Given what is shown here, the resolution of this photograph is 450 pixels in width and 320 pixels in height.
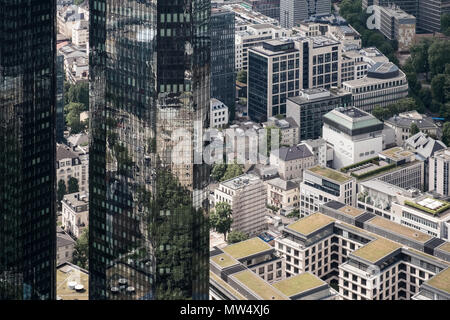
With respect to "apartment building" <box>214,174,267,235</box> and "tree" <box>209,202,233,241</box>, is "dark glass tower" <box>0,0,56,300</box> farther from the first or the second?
"apartment building" <box>214,174,267,235</box>

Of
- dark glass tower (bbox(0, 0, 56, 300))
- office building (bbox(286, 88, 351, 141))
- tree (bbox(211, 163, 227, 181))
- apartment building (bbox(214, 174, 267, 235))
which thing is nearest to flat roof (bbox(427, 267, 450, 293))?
apartment building (bbox(214, 174, 267, 235))

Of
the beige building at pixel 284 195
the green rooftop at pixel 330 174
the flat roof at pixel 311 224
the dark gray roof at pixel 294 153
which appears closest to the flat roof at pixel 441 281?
the flat roof at pixel 311 224

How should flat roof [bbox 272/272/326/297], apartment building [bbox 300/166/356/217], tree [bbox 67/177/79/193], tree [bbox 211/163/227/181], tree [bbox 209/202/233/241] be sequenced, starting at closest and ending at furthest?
flat roof [bbox 272/272/326/297] < tree [bbox 209/202/233/241] < apartment building [bbox 300/166/356/217] < tree [bbox 67/177/79/193] < tree [bbox 211/163/227/181]

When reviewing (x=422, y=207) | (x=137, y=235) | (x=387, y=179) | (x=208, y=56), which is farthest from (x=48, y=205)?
(x=387, y=179)

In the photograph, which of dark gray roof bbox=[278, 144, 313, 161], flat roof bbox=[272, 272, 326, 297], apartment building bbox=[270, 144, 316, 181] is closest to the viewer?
flat roof bbox=[272, 272, 326, 297]

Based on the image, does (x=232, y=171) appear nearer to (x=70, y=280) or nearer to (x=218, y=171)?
(x=218, y=171)

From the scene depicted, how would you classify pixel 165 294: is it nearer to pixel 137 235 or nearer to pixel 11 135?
pixel 137 235
